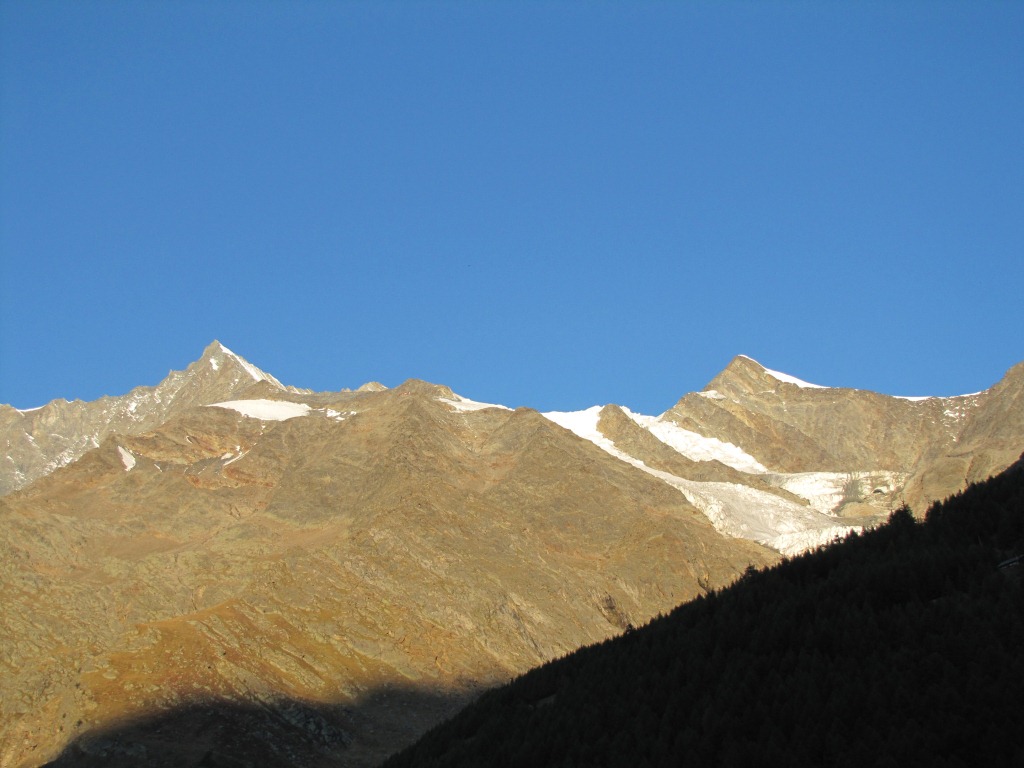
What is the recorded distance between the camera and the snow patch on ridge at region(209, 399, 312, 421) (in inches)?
4400

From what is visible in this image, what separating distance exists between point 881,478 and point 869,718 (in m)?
131

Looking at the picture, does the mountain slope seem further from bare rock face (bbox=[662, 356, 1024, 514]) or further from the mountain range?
bare rock face (bbox=[662, 356, 1024, 514])

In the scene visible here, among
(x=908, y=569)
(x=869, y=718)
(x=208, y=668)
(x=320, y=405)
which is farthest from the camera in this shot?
(x=320, y=405)

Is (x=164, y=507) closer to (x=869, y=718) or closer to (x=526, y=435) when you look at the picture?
(x=526, y=435)

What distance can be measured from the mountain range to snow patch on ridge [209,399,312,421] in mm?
605

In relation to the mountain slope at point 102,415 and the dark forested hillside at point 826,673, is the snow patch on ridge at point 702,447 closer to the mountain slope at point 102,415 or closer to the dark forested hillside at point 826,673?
the mountain slope at point 102,415

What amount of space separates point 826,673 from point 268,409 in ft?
334

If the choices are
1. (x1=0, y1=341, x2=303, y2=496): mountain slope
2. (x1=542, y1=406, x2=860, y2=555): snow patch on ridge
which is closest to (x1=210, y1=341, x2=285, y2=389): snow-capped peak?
(x1=0, y1=341, x2=303, y2=496): mountain slope

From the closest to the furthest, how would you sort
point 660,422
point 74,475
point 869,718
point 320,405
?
point 869,718 < point 74,475 < point 320,405 < point 660,422

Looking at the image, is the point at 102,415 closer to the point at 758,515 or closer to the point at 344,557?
the point at 758,515

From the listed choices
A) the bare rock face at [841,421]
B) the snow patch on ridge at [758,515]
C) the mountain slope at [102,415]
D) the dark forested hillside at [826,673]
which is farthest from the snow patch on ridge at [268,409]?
the dark forested hillside at [826,673]

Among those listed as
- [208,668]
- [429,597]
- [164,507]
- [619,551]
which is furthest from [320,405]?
[208,668]

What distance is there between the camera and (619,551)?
282 feet

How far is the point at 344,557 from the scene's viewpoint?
236 ft
